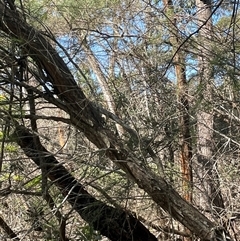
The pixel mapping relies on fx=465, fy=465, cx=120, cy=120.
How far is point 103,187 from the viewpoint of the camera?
118 inches

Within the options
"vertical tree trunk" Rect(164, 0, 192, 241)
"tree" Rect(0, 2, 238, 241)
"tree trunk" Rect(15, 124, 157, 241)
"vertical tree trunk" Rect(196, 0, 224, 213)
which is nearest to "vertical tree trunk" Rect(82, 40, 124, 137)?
"tree" Rect(0, 2, 238, 241)

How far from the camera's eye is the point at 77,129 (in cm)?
272

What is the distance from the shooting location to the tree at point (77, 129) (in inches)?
96.4

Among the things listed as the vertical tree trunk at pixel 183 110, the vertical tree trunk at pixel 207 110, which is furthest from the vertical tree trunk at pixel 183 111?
the vertical tree trunk at pixel 207 110

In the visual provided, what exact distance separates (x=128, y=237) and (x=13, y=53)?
56.5 inches

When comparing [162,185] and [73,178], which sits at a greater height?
[73,178]

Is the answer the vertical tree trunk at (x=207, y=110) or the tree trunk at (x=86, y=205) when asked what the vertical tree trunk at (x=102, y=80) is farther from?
the vertical tree trunk at (x=207, y=110)

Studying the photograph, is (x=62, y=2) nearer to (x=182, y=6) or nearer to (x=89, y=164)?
(x=182, y=6)

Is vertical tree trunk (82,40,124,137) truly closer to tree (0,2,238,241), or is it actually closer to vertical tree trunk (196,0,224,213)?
tree (0,2,238,241)

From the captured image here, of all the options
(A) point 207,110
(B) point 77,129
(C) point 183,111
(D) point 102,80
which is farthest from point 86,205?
(D) point 102,80

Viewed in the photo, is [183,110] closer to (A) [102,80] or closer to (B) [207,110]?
(B) [207,110]

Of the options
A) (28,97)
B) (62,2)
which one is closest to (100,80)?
(62,2)

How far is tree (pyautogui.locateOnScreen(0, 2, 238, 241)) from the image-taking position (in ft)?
8.04

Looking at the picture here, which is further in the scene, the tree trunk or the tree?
the tree trunk
